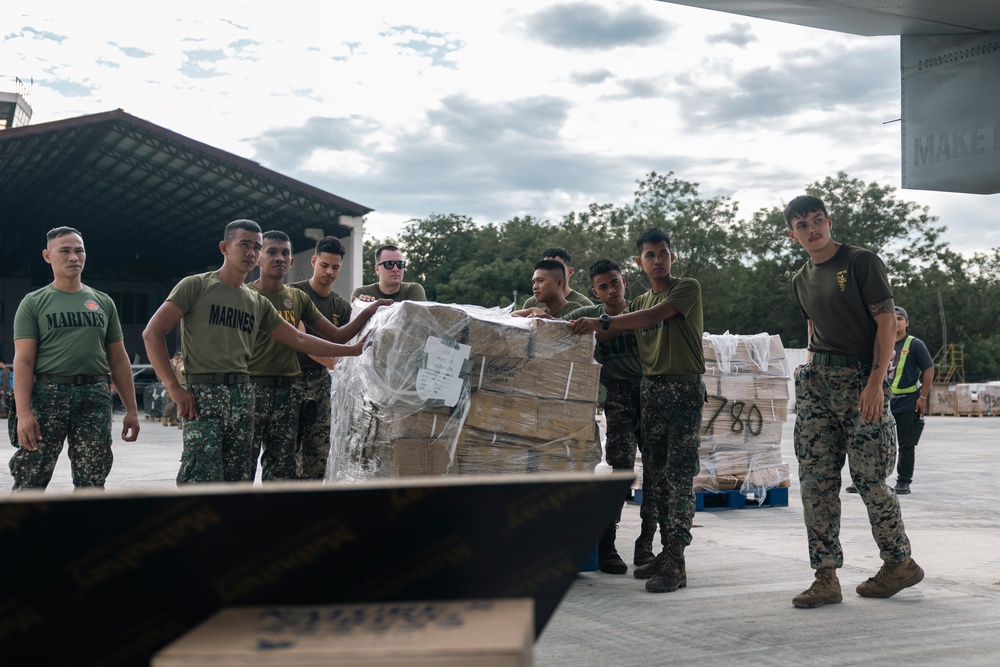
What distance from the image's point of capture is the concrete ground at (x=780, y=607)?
4.04 metres

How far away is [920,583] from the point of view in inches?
217

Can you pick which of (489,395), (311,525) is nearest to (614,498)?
(311,525)

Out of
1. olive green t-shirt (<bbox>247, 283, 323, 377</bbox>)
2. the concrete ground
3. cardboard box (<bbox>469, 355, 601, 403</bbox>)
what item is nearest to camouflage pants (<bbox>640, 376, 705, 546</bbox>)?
the concrete ground

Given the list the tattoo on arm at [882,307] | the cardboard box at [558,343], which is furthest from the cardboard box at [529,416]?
the tattoo on arm at [882,307]

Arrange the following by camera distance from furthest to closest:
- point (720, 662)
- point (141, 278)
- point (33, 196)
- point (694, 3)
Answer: point (141, 278), point (33, 196), point (694, 3), point (720, 662)

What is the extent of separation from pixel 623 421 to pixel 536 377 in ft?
4.17

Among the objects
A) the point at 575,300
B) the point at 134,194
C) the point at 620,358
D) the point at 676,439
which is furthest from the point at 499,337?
the point at 134,194

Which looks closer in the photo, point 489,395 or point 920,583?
point 489,395

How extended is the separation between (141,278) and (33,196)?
16.0 metres

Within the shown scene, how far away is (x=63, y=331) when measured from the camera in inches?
209

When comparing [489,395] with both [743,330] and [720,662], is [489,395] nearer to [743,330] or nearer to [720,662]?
[720,662]

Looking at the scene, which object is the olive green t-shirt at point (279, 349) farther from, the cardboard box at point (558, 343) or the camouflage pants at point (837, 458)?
the camouflage pants at point (837, 458)

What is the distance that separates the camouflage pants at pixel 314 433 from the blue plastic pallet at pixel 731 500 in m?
3.83

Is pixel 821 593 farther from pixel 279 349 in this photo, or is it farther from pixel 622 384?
pixel 279 349
